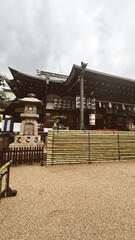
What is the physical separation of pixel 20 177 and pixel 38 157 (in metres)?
1.71

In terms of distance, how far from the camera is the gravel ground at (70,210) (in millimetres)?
1444

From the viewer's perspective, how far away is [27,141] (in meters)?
6.50

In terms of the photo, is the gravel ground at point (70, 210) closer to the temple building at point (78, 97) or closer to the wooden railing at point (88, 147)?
the wooden railing at point (88, 147)

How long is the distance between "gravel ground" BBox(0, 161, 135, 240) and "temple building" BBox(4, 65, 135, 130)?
24.3 ft

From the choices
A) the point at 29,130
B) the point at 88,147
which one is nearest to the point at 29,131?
the point at 29,130

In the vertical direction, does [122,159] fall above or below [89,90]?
below

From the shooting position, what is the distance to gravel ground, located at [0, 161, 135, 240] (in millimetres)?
1444

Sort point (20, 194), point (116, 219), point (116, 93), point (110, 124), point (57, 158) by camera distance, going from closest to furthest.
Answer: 1. point (116, 219)
2. point (20, 194)
3. point (57, 158)
4. point (116, 93)
5. point (110, 124)

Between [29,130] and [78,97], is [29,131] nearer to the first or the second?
[29,130]

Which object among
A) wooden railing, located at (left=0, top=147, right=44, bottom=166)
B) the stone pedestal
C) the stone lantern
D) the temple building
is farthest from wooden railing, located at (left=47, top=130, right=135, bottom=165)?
the temple building

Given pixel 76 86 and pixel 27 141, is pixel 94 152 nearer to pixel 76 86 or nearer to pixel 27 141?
pixel 27 141

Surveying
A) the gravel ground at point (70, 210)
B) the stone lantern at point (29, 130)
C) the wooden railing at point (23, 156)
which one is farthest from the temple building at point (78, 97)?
the gravel ground at point (70, 210)

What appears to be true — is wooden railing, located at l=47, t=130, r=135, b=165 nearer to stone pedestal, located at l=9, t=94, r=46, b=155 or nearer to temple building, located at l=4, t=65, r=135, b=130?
stone pedestal, located at l=9, t=94, r=46, b=155

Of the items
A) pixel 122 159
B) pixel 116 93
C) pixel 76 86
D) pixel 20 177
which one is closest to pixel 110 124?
pixel 116 93
